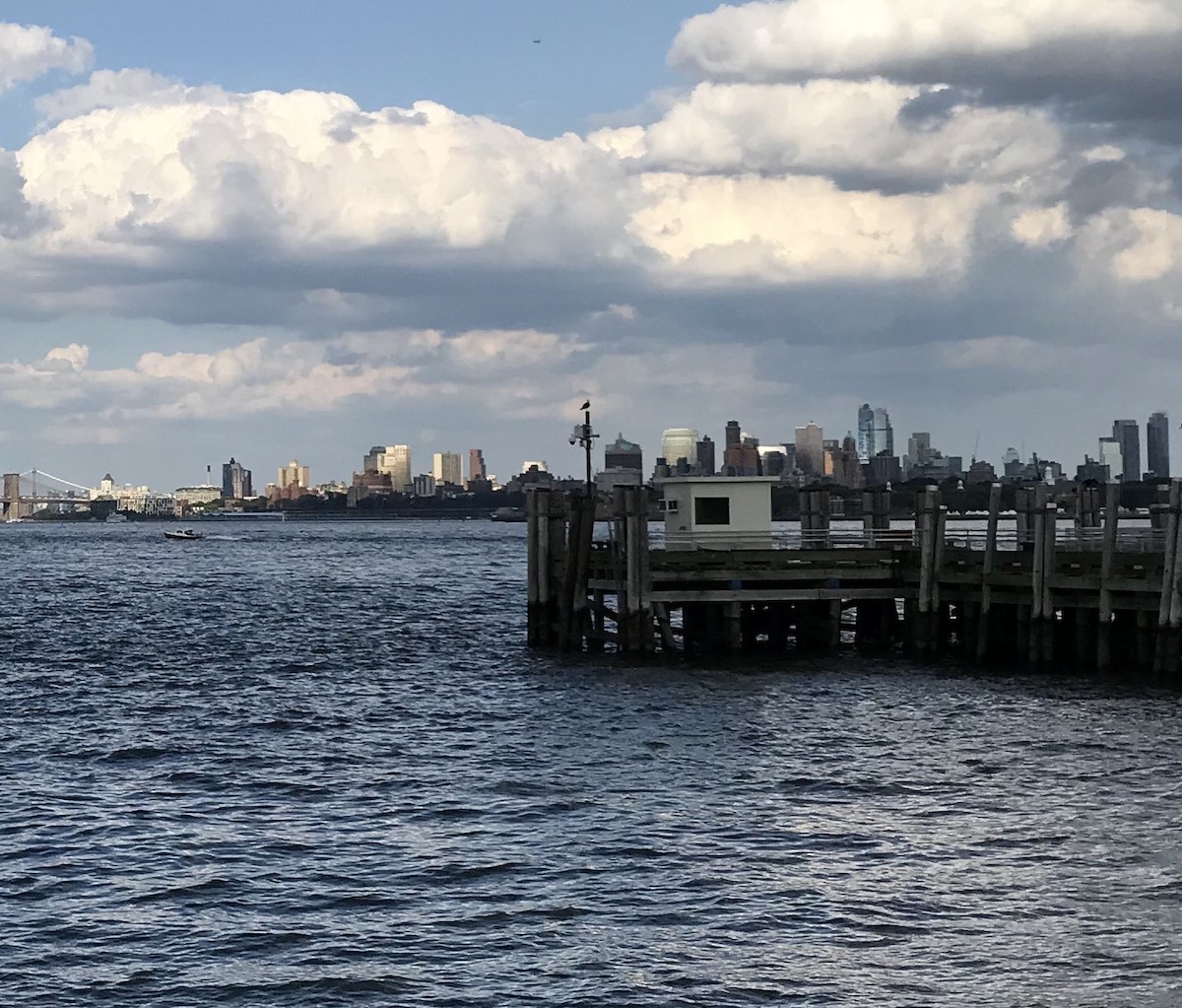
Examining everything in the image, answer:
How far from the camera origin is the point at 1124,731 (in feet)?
110

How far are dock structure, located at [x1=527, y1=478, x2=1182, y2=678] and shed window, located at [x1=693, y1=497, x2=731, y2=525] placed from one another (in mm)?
61

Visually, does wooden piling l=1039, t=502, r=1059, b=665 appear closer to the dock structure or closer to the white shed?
the dock structure

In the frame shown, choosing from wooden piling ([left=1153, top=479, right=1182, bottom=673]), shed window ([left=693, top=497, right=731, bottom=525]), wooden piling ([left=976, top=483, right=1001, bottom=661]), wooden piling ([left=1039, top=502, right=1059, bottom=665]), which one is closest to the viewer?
wooden piling ([left=1153, top=479, right=1182, bottom=673])

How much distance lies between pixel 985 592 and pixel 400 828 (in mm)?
21153

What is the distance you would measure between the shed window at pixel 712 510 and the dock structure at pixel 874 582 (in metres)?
0.06

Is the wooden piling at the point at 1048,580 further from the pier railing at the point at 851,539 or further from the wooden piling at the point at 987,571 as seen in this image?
the pier railing at the point at 851,539

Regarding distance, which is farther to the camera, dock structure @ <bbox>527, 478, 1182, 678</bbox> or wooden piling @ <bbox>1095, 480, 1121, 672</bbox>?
dock structure @ <bbox>527, 478, 1182, 678</bbox>

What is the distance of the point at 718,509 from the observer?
158ft

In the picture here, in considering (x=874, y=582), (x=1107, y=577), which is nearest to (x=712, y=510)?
(x=874, y=582)

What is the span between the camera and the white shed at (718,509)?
157ft

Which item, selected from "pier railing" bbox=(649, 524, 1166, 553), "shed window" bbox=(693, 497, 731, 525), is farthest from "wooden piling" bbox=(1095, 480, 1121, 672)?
"shed window" bbox=(693, 497, 731, 525)

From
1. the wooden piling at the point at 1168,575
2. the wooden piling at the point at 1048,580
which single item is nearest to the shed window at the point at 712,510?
the wooden piling at the point at 1048,580

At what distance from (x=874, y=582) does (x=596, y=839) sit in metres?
22.7

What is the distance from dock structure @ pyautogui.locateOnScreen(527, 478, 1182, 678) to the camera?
131 feet
